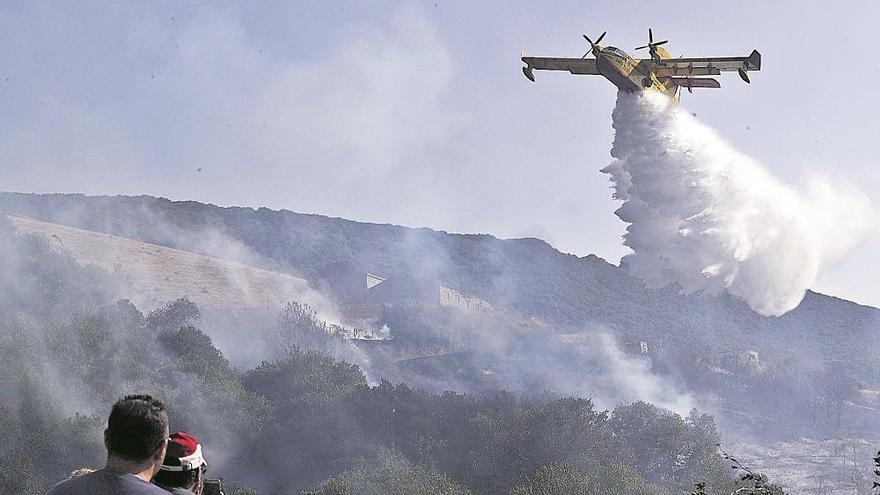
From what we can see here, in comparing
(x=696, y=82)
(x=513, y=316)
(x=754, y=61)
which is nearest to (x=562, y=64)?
(x=696, y=82)

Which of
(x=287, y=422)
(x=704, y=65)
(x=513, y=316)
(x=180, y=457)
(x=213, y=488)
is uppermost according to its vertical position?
(x=704, y=65)

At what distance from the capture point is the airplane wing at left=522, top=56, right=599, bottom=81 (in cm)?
3728

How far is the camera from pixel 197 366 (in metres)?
80.0

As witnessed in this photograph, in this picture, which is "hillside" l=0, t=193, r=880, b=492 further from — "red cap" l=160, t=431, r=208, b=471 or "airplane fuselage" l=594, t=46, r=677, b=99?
"red cap" l=160, t=431, r=208, b=471

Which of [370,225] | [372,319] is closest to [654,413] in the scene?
[372,319]

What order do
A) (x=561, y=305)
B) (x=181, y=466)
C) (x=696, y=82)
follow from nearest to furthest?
(x=181, y=466)
(x=696, y=82)
(x=561, y=305)

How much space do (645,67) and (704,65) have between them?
237cm

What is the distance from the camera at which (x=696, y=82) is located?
3781 centimetres

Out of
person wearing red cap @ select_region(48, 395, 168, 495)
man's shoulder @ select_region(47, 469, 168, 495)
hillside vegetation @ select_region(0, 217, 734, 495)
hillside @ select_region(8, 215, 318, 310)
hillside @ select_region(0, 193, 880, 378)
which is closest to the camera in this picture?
man's shoulder @ select_region(47, 469, 168, 495)

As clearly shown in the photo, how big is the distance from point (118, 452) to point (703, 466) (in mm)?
73729

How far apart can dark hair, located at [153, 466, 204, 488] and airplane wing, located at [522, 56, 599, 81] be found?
33.7 meters

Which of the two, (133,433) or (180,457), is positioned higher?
(133,433)

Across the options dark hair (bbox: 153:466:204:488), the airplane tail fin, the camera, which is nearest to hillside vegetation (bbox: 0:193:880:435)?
the airplane tail fin

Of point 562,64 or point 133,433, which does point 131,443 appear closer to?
point 133,433
